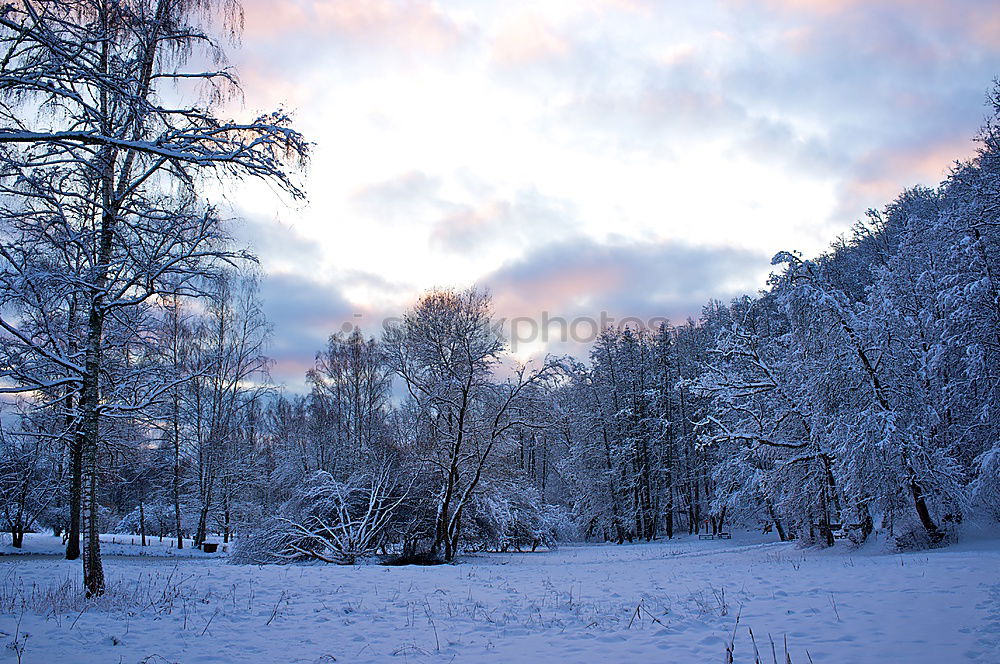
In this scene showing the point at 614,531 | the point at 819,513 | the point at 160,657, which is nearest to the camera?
the point at 160,657

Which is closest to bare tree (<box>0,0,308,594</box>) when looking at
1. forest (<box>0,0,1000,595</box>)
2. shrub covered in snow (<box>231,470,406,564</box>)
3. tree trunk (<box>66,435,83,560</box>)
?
forest (<box>0,0,1000,595</box>)

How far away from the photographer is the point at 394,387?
34500 mm

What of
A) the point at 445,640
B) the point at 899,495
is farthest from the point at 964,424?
the point at 445,640

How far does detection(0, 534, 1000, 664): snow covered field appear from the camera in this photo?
6105 mm

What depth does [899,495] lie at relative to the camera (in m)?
16.2

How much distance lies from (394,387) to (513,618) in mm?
26995

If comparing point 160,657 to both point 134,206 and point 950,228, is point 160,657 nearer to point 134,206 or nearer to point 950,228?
point 134,206

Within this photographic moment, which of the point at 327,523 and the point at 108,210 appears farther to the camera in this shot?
the point at 327,523

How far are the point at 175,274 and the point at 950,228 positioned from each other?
21986mm

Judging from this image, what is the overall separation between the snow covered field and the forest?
2185 mm

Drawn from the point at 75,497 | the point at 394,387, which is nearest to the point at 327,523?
the point at 75,497

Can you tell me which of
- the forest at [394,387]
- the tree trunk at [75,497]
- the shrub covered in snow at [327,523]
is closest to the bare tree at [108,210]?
the forest at [394,387]

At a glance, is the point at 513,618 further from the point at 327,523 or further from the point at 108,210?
the point at 327,523

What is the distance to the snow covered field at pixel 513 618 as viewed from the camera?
611 cm
